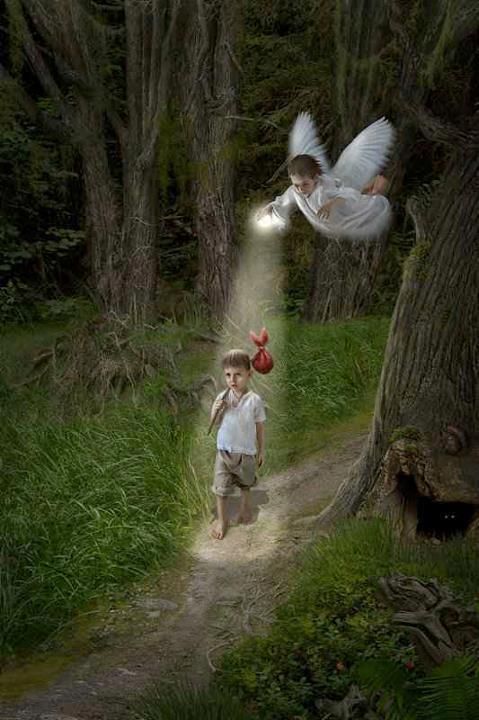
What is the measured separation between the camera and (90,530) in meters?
5.90

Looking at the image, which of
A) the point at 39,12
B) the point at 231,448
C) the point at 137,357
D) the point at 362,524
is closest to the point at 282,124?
the point at 39,12

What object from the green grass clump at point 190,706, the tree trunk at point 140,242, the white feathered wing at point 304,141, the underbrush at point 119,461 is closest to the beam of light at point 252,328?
the underbrush at point 119,461

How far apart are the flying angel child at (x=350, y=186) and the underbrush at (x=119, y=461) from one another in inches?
96.3

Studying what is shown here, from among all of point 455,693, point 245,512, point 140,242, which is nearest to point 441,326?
point 245,512

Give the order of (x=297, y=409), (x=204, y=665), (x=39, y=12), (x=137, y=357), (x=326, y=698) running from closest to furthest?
(x=326, y=698) → (x=204, y=665) → (x=297, y=409) → (x=137, y=357) → (x=39, y=12)

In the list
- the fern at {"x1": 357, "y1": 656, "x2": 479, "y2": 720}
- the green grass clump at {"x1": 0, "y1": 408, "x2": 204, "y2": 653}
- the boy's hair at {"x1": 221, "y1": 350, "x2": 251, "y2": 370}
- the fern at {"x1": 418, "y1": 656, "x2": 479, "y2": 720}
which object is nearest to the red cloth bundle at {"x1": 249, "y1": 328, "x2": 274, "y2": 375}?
the boy's hair at {"x1": 221, "y1": 350, "x2": 251, "y2": 370}

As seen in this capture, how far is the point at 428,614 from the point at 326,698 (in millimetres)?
691

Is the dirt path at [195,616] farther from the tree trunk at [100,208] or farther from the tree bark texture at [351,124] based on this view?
the tree trunk at [100,208]

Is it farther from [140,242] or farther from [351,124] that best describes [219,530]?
[140,242]

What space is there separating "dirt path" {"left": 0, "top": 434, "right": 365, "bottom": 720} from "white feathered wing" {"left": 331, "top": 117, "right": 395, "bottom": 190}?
216cm

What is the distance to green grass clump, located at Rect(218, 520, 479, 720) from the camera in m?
4.05

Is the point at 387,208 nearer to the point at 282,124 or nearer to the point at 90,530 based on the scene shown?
the point at 90,530

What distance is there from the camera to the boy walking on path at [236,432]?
552 centimetres

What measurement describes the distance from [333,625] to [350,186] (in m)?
1.90
